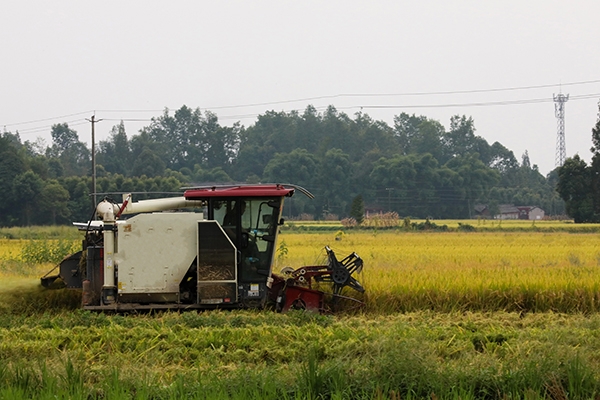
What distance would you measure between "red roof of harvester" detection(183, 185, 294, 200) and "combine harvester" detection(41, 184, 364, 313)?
0.02 meters

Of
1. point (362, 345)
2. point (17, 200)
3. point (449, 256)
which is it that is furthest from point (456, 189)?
point (362, 345)

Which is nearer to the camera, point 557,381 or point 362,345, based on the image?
point 557,381

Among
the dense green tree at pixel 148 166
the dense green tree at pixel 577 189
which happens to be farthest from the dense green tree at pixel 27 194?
the dense green tree at pixel 577 189

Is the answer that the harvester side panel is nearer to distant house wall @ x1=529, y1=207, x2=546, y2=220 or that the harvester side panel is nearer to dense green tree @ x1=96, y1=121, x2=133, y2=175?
dense green tree @ x1=96, y1=121, x2=133, y2=175

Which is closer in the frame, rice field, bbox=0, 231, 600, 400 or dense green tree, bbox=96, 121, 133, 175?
rice field, bbox=0, 231, 600, 400

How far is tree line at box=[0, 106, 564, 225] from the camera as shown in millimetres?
54219

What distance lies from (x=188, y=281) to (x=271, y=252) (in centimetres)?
139

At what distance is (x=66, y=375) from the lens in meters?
7.43

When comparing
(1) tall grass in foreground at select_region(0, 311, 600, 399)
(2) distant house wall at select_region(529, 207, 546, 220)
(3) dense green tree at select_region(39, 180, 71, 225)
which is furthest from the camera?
(2) distant house wall at select_region(529, 207, 546, 220)

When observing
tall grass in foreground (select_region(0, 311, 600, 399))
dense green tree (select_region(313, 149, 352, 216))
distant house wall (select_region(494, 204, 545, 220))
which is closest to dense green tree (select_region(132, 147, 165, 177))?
dense green tree (select_region(313, 149, 352, 216))

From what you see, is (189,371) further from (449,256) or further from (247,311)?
(449,256)

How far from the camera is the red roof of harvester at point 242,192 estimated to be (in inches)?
486

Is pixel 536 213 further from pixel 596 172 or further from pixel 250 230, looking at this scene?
pixel 250 230

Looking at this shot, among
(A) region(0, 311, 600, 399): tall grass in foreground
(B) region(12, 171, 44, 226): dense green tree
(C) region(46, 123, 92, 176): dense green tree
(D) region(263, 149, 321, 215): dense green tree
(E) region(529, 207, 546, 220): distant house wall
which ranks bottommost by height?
(A) region(0, 311, 600, 399): tall grass in foreground
